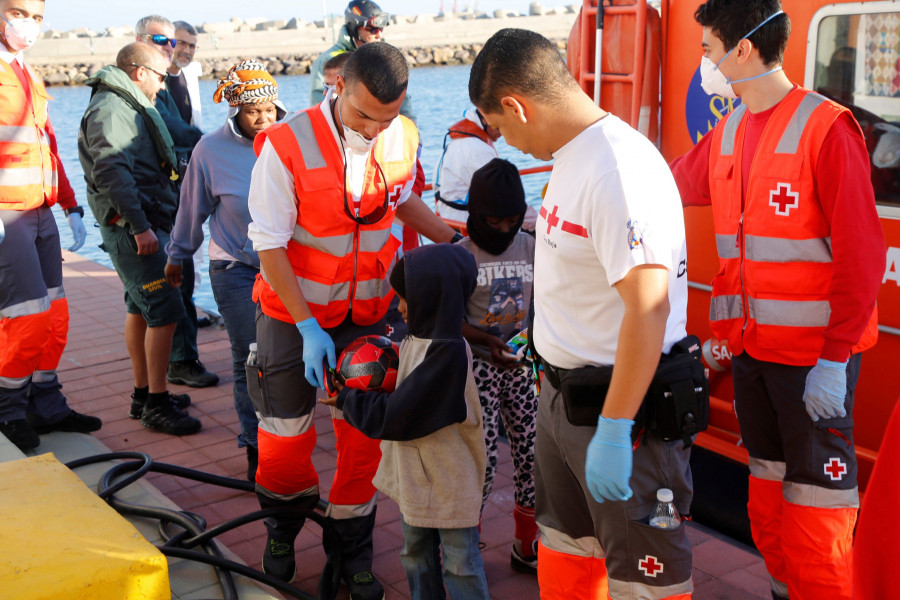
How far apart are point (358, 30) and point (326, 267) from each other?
3928mm

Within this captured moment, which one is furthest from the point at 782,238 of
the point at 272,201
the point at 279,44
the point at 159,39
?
the point at 279,44

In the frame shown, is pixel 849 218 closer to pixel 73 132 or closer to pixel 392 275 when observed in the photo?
pixel 392 275

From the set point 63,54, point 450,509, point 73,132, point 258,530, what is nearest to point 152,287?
point 258,530

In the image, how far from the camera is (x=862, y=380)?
12.3 feet

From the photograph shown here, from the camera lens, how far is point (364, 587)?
328 centimetres

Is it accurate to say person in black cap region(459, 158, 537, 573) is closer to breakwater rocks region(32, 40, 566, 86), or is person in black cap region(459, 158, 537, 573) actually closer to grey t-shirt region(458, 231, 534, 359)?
grey t-shirt region(458, 231, 534, 359)

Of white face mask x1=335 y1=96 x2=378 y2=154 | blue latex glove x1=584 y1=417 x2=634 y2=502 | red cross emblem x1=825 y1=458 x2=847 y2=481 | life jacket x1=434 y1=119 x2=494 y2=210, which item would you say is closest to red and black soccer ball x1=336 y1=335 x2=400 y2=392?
white face mask x1=335 y1=96 x2=378 y2=154

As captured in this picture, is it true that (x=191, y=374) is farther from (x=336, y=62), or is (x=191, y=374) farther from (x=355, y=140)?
(x=355, y=140)

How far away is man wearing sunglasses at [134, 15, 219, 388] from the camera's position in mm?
5750

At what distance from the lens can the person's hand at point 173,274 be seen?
4.80m

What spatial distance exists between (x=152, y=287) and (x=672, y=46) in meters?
3.14

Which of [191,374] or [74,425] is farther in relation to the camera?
[191,374]

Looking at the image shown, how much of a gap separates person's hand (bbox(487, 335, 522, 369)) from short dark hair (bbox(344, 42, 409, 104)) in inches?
38.4

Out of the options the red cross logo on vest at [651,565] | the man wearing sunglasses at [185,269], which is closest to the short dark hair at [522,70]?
the red cross logo on vest at [651,565]
